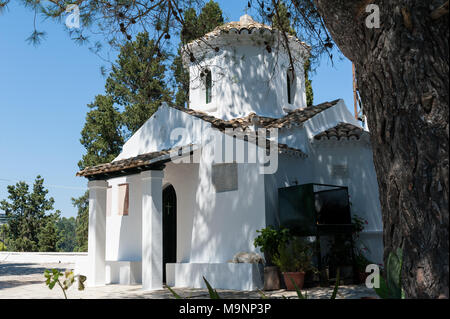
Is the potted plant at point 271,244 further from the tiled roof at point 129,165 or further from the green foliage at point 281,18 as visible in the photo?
the green foliage at point 281,18

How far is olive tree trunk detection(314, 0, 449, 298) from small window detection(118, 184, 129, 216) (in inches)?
422

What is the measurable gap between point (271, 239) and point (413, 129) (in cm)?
686

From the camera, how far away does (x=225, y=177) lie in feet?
35.7

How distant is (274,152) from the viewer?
1052 cm

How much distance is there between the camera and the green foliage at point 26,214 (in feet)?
97.9

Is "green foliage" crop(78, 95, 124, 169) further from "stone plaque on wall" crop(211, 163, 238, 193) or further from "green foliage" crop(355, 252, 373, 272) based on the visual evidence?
"green foliage" crop(355, 252, 373, 272)

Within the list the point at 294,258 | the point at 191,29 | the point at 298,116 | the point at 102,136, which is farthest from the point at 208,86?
the point at 102,136

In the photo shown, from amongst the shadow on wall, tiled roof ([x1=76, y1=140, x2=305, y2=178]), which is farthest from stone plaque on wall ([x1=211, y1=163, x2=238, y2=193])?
tiled roof ([x1=76, y1=140, x2=305, y2=178])

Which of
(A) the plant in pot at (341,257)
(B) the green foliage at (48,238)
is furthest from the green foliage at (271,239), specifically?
(B) the green foliage at (48,238)

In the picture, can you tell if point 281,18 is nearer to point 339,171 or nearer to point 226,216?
point 339,171

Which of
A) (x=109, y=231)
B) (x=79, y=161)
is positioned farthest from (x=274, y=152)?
(x=79, y=161)

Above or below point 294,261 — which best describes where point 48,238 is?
below

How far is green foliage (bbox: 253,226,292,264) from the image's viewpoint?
9500mm

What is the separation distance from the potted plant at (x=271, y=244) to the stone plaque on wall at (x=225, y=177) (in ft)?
5.02
